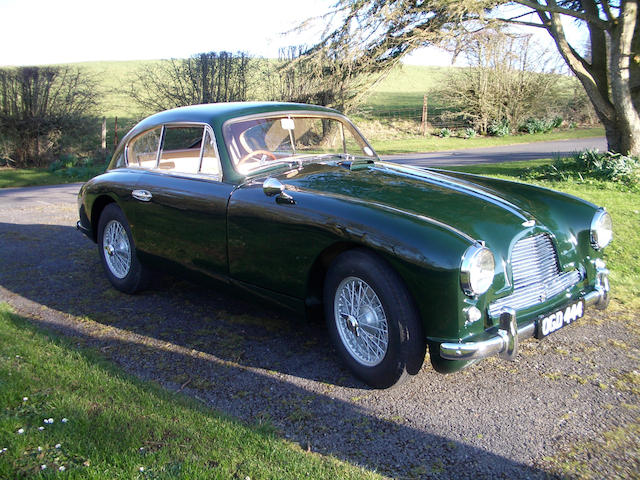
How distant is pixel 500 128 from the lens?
25000mm

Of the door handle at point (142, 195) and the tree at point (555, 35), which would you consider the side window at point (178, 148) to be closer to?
the door handle at point (142, 195)

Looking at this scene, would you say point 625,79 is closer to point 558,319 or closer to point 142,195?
point 558,319

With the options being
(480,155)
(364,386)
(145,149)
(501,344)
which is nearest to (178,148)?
(145,149)

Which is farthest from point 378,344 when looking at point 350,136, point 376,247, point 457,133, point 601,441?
point 457,133

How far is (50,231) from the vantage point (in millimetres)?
7527

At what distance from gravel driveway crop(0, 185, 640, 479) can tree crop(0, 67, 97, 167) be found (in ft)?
38.8

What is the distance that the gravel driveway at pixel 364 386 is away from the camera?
2.71 m

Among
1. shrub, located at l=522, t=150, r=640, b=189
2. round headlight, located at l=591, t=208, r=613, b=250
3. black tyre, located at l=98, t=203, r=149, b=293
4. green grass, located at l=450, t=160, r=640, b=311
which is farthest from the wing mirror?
shrub, located at l=522, t=150, r=640, b=189

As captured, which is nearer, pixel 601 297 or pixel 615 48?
pixel 601 297

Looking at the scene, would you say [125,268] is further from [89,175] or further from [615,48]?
[89,175]

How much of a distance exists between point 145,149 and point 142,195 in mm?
633

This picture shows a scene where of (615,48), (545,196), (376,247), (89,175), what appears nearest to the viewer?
(376,247)

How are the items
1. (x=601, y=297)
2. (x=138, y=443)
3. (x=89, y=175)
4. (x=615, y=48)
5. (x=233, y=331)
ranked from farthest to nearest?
(x=89, y=175), (x=615, y=48), (x=233, y=331), (x=601, y=297), (x=138, y=443)

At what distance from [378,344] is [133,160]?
3237 millimetres
